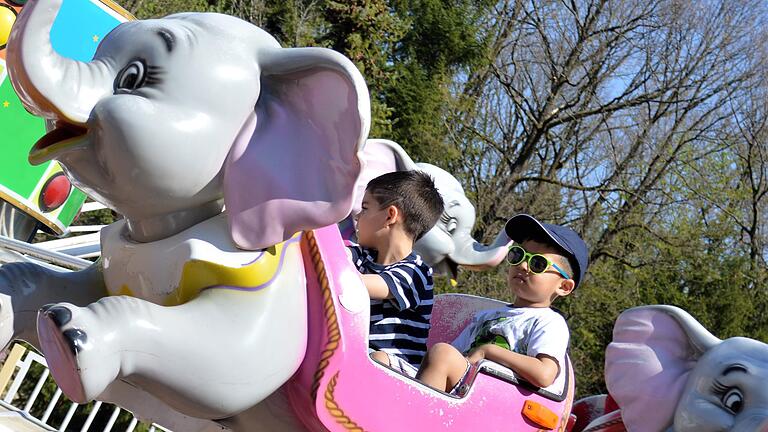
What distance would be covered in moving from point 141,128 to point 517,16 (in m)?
11.6

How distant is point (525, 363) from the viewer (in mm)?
2197

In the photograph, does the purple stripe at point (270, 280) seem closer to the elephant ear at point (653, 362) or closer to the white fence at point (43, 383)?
the white fence at point (43, 383)

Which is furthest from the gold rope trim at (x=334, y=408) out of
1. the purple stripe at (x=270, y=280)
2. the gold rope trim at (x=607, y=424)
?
the gold rope trim at (x=607, y=424)

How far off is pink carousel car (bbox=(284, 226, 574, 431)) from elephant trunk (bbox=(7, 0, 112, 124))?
0.51 metres

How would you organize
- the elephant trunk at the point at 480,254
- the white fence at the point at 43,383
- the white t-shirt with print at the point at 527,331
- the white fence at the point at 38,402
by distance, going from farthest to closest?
the white fence at the point at 38,402
the white fence at the point at 43,383
the elephant trunk at the point at 480,254
the white t-shirt with print at the point at 527,331

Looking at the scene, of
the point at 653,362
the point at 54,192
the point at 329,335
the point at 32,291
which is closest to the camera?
the point at 329,335

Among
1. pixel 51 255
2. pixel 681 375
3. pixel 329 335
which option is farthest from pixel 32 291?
pixel 51 255

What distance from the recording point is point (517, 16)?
41.8 ft

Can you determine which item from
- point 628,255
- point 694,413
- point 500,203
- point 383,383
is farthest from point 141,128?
point 628,255

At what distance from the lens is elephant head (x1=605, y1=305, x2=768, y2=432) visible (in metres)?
2.02

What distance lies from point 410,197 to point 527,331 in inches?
17.5

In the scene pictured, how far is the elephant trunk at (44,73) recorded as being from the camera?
1.59 m

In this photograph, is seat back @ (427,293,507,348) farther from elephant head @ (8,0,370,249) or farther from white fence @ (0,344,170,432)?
white fence @ (0,344,170,432)

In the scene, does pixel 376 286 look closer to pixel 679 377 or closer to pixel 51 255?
pixel 679 377
